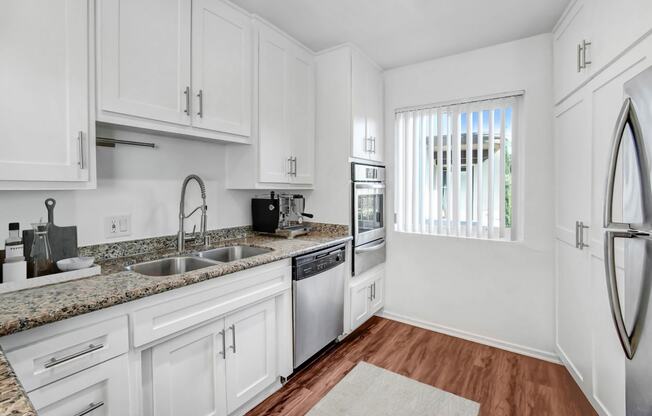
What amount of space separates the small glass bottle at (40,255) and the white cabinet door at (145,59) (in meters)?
0.56

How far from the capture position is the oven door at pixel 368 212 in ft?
8.77

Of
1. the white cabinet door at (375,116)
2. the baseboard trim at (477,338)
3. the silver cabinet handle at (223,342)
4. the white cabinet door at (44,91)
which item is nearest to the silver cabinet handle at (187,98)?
the white cabinet door at (44,91)

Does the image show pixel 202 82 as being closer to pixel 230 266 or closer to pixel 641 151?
pixel 230 266

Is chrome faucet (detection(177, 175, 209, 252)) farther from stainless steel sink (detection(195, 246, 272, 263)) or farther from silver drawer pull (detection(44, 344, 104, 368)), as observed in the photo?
silver drawer pull (detection(44, 344, 104, 368))

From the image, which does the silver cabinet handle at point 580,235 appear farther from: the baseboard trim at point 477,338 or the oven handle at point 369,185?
the oven handle at point 369,185

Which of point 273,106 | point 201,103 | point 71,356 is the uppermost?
point 273,106

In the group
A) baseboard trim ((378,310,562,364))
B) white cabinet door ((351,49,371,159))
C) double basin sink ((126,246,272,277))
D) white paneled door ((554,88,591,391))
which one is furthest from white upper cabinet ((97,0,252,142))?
baseboard trim ((378,310,562,364))

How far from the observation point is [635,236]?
1.15 meters

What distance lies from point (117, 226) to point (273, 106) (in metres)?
1.31

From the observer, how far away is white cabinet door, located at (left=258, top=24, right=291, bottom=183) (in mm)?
2248

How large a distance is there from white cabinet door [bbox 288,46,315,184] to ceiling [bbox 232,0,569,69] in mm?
183

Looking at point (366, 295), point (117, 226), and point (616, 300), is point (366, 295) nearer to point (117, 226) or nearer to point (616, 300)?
point (616, 300)

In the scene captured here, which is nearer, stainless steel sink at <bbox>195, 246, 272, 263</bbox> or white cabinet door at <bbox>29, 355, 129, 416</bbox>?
white cabinet door at <bbox>29, 355, 129, 416</bbox>

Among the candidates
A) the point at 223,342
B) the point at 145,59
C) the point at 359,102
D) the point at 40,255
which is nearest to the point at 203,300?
the point at 223,342
